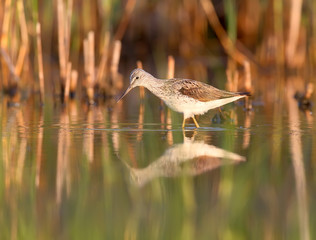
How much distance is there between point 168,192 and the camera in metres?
4.88

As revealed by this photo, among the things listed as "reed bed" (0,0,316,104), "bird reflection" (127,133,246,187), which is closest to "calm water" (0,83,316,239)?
"bird reflection" (127,133,246,187)

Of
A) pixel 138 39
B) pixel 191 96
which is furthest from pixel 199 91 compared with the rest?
pixel 138 39

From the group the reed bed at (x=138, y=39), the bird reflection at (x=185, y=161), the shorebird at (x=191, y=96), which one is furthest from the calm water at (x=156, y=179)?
the reed bed at (x=138, y=39)

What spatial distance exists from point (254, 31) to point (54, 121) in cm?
882

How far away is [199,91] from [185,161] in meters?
2.30

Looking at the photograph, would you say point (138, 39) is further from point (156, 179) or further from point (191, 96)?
point (156, 179)

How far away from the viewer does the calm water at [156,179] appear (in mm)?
4102

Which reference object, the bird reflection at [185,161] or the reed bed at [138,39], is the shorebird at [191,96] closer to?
the bird reflection at [185,161]

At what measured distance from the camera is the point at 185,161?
19.7 feet

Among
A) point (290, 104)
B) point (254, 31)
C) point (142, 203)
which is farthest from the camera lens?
point (254, 31)

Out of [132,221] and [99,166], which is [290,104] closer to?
[99,166]

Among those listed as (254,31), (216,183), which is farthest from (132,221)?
(254,31)

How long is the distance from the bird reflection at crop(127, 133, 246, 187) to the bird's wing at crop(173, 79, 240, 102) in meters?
1.33

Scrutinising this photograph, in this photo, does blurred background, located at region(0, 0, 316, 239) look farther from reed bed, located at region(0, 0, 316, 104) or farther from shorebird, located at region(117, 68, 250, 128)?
shorebird, located at region(117, 68, 250, 128)
